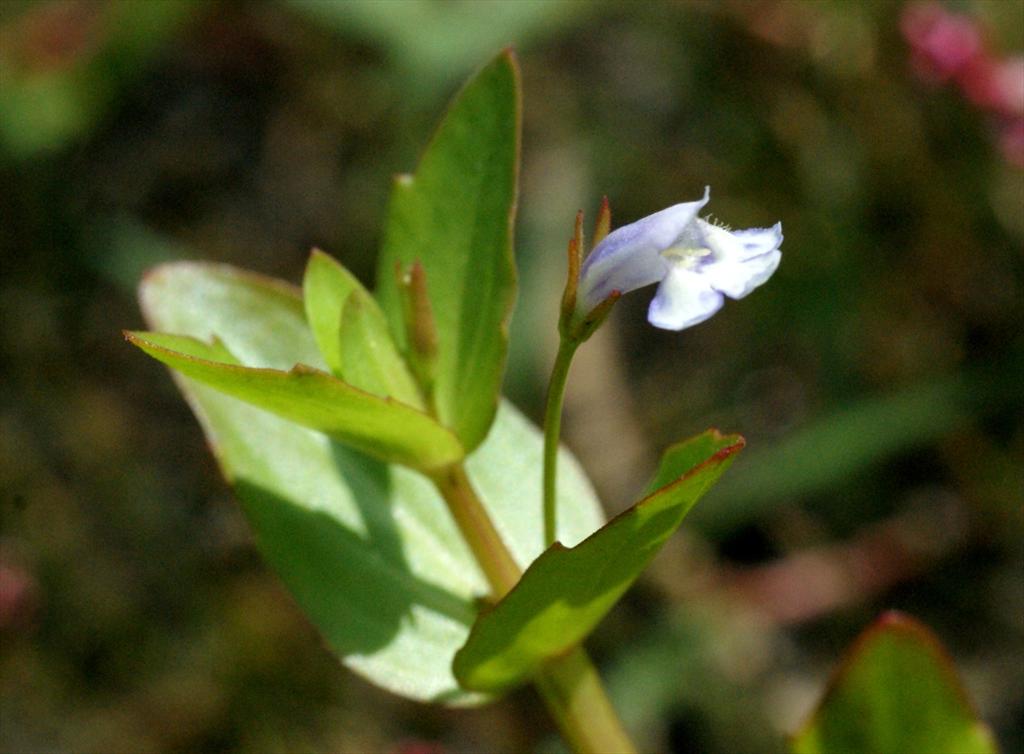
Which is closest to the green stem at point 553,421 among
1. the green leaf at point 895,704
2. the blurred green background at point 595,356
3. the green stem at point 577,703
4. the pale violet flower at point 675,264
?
the pale violet flower at point 675,264

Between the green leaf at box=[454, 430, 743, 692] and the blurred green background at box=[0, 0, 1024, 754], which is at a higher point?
the green leaf at box=[454, 430, 743, 692]

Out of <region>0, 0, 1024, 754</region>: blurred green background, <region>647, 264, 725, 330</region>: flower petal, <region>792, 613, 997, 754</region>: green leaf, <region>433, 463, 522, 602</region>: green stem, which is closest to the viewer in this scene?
<region>647, 264, 725, 330</region>: flower petal

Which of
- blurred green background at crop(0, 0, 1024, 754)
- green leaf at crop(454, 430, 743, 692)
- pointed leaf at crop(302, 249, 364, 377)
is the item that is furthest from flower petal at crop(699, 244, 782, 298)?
blurred green background at crop(0, 0, 1024, 754)

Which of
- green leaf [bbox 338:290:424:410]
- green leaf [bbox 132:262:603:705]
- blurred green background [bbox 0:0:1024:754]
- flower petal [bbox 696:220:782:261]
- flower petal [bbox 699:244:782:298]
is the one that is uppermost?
flower petal [bbox 696:220:782:261]

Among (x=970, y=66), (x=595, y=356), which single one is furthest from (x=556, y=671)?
(x=970, y=66)

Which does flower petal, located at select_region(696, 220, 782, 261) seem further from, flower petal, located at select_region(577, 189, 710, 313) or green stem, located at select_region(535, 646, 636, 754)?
green stem, located at select_region(535, 646, 636, 754)

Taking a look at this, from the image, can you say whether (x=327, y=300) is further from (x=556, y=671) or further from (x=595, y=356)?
(x=595, y=356)

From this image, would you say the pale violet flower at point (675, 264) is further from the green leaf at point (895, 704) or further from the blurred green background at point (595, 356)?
the blurred green background at point (595, 356)
